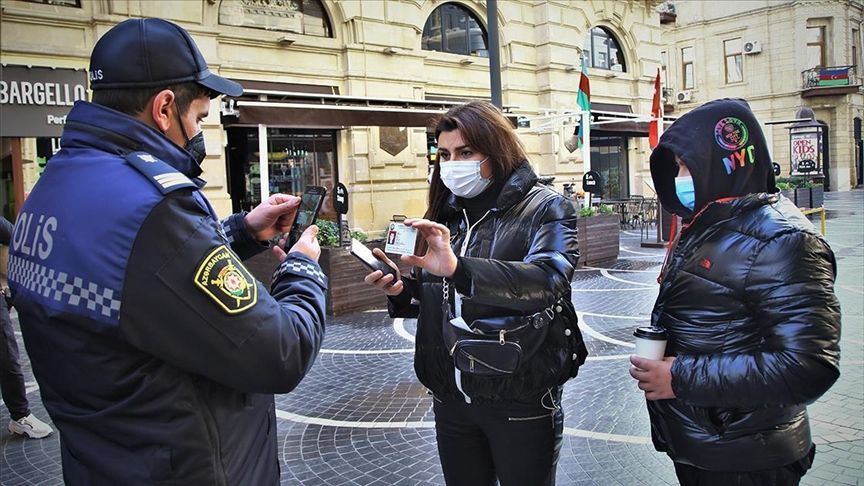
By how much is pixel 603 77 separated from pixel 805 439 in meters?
20.5

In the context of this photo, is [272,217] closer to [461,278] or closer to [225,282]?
[461,278]

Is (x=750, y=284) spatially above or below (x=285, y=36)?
below

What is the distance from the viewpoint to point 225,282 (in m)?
1.51

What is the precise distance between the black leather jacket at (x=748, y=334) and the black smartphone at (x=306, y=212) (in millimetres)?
1253

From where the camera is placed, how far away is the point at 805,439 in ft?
6.95

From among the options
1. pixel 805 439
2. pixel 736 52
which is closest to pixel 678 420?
pixel 805 439

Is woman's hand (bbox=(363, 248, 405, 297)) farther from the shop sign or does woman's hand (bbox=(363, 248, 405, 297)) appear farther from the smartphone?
the shop sign

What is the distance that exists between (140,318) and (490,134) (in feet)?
5.22

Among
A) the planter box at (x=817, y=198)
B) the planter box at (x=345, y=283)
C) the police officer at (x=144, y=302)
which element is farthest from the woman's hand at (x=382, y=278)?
the planter box at (x=817, y=198)

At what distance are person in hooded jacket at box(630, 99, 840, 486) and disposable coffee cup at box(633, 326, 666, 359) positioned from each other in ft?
0.09

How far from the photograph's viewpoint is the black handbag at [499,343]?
2.37 meters

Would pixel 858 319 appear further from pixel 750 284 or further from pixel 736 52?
pixel 736 52

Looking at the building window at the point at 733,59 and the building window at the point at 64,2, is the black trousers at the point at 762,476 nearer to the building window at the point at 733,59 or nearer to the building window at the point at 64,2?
the building window at the point at 64,2

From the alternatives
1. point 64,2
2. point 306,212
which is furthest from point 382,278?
point 64,2
